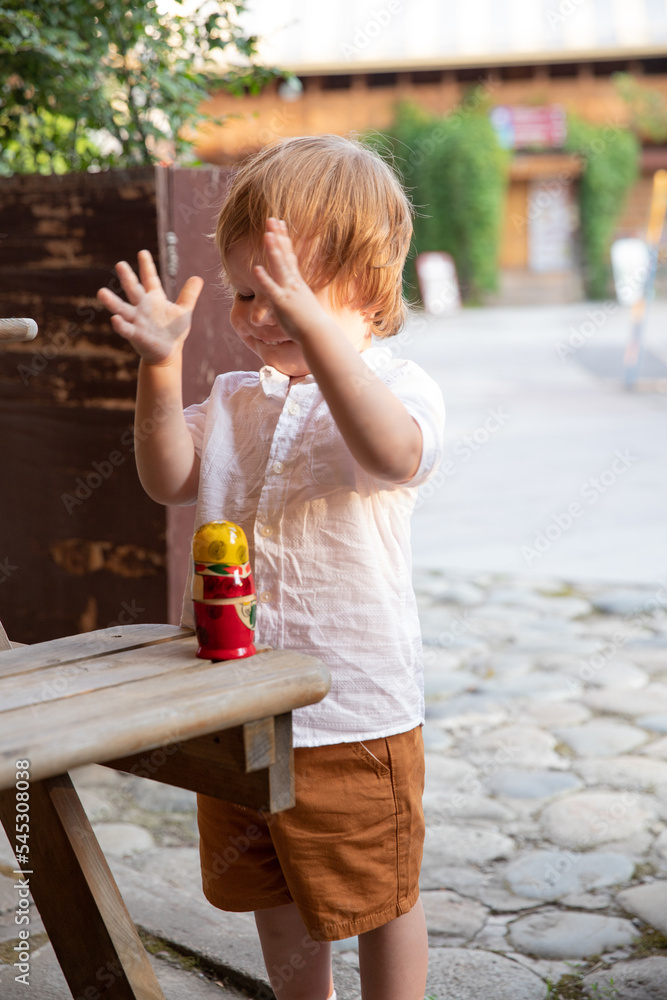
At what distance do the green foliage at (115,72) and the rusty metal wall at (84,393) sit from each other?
1.21ft

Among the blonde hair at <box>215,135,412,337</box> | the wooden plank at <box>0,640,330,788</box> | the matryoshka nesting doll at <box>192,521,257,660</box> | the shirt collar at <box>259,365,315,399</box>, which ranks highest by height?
the blonde hair at <box>215,135,412,337</box>

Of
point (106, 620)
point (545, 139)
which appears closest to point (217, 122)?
point (106, 620)

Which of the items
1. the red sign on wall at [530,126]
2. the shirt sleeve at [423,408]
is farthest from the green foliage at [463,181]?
the shirt sleeve at [423,408]

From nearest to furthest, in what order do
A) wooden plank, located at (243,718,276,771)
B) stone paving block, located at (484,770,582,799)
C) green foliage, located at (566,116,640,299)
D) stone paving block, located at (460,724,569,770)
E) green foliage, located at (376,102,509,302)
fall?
wooden plank, located at (243,718,276,771)
stone paving block, located at (484,770,582,799)
stone paving block, located at (460,724,569,770)
green foliage, located at (376,102,509,302)
green foliage, located at (566,116,640,299)

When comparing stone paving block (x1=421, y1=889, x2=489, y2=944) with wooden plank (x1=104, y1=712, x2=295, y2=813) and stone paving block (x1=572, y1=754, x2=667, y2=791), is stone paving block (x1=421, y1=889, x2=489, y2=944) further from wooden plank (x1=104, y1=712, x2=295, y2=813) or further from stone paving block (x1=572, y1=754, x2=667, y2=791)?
wooden plank (x1=104, y1=712, x2=295, y2=813)

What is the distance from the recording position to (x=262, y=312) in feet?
4.30

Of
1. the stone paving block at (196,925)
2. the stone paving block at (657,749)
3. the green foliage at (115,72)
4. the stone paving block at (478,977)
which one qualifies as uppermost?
the green foliage at (115,72)

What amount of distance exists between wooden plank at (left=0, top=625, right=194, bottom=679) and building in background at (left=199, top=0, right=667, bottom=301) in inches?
848

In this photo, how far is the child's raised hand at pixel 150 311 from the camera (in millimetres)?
1246

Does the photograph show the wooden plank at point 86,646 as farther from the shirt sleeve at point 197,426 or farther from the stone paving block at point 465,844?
the stone paving block at point 465,844

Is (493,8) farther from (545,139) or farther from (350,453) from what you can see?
(350,453)

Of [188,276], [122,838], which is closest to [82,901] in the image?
[122,838]

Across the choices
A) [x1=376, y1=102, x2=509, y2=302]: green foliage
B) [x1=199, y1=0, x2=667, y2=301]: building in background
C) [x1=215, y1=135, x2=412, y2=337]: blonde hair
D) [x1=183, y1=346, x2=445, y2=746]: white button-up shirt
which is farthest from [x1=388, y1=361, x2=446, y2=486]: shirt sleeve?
[x1=199, y1=0, x2=667, y2=301]: building in background

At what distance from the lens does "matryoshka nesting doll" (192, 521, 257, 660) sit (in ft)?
3.69
